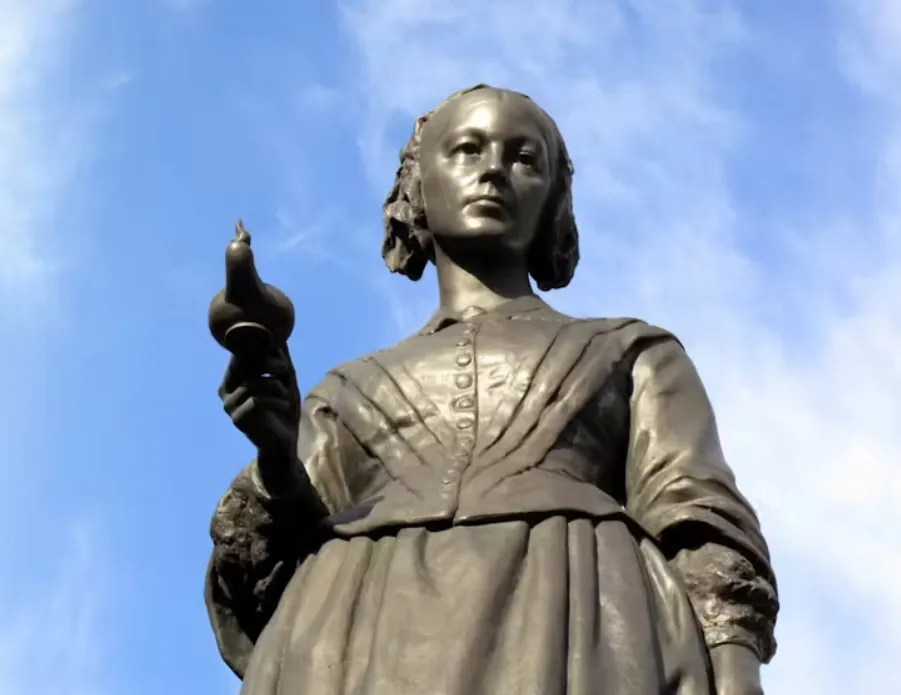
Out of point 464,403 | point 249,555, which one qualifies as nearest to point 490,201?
point 464,403

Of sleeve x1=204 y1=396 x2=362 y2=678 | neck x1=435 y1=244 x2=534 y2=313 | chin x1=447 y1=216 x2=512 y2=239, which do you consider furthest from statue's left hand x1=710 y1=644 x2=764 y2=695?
chin x1=447 y1=216 x2=512 y2=239

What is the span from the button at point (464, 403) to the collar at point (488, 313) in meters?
0.66

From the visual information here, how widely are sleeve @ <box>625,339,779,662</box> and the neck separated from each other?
741 millimetres

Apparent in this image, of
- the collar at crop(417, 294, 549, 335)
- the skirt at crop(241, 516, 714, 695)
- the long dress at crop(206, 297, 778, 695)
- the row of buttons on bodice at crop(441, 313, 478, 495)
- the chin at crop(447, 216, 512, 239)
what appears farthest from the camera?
the chin at crop(447, 216, 512, 239)

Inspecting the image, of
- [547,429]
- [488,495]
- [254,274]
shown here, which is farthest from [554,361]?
[254,274]

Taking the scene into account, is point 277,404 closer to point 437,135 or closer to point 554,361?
point 554,361

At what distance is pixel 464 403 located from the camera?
6719 mm

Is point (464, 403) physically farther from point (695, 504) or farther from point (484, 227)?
point (484, 227)

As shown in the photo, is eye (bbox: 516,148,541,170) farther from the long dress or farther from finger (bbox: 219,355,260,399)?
finger (bbox: 219,355,260,399)

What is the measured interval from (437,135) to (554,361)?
4.64 feet

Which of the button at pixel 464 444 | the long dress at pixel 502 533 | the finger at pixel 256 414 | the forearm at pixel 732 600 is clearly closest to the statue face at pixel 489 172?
the long dress at pixel 502 533

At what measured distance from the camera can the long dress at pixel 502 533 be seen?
5746 millimetres

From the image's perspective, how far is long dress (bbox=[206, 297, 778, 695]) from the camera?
5746mm

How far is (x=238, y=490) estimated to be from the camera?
21.5ft
